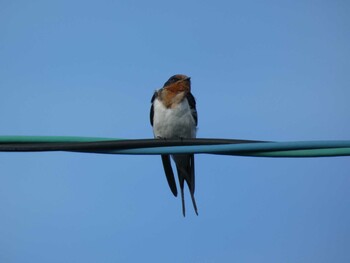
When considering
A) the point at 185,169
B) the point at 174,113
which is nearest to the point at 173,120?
the point at 174,113

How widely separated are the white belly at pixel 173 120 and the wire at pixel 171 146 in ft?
10.2

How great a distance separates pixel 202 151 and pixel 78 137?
653 millimetres

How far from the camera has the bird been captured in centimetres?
659

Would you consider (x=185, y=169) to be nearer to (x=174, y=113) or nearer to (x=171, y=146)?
(x=174, y=113)

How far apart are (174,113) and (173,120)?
0.07 metres

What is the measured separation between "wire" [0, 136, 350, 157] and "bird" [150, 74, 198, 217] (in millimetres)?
2933

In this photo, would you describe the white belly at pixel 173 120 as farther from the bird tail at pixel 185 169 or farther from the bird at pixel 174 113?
the bird tail at pixel 185 169

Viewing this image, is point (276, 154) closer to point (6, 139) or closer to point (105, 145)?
point (105, 145)

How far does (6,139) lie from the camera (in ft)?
10.6

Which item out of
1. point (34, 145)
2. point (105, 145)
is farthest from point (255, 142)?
point (34, 145)

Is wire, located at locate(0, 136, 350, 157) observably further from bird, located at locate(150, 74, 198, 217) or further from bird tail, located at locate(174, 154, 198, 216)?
bird tail, located at locate(174, 154, 198, 216)

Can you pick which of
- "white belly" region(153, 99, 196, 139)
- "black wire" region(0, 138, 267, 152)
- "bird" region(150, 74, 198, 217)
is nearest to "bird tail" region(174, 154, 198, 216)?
"bird" region(150, 74, 198, 217)

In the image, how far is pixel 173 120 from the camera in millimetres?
6570

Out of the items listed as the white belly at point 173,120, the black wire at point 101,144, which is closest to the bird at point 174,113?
the white belly at point 173,120
